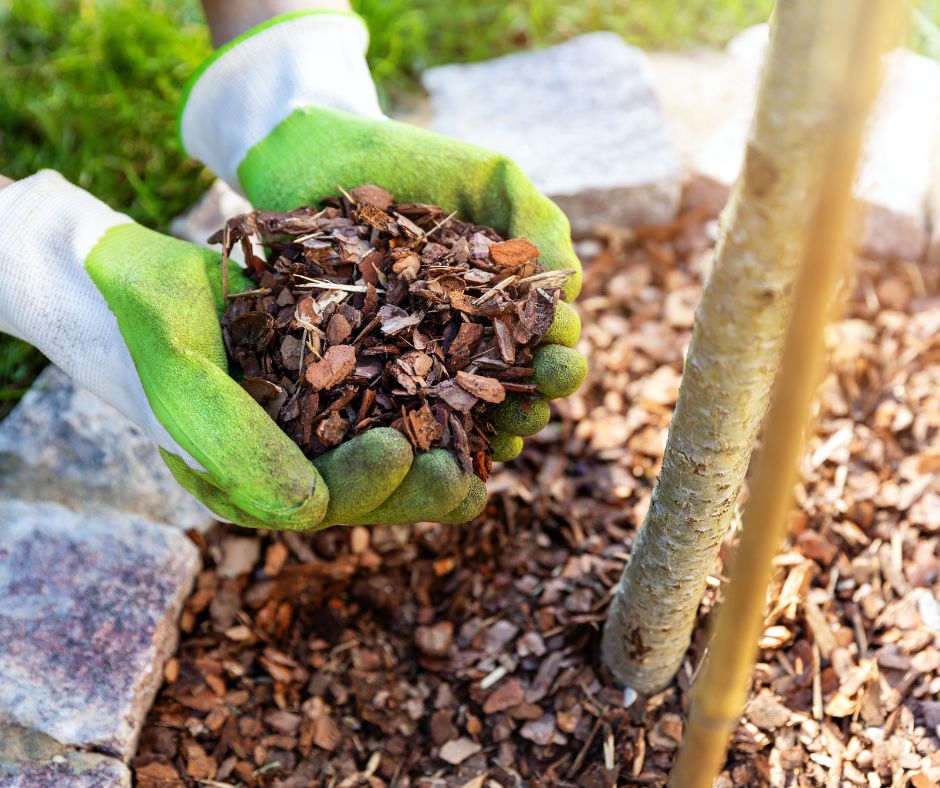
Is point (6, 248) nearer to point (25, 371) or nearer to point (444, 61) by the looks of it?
point (25, 371)

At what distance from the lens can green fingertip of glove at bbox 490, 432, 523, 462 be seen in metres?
1.58

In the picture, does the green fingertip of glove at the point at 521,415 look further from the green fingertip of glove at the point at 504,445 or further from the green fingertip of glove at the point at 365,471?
the green fingertip of glove at the point at 365,471

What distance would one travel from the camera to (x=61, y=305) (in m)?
1.66

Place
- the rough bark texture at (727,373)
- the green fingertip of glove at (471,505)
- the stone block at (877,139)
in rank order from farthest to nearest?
the stone block at (877,139) < the green fingertip of glove at (471,505) < the rough bark texture at (727,373)

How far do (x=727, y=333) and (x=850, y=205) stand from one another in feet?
1.08

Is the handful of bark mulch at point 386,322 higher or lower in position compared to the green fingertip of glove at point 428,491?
higher

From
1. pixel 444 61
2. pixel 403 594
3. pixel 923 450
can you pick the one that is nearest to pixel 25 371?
pixel 403 594

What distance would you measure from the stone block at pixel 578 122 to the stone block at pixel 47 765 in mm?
1832

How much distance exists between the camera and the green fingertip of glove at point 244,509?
4.43 ft

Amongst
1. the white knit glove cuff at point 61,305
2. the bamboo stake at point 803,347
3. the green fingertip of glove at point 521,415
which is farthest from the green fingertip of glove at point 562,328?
the white knit glove cuff at point 61,305

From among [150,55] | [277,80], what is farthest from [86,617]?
[150,55]

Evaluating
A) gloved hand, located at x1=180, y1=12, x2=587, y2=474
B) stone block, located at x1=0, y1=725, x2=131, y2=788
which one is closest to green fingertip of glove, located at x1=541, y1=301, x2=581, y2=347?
gloved hand, located at x1=180, y1=12, x2=587, y2=474

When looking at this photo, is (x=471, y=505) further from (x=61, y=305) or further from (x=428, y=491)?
(x=61, y=305)

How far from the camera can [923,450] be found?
2.17 meters
